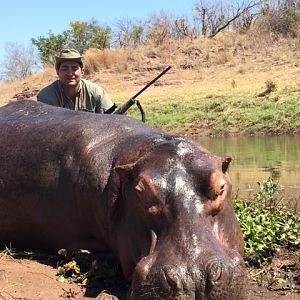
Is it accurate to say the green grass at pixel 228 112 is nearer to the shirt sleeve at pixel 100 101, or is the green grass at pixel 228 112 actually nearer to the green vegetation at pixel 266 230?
the shirt sleeve at pixel 100 101

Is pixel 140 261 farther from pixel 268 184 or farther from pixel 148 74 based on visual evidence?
pixel 148 74

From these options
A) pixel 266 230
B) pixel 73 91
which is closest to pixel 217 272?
pixel 266 230

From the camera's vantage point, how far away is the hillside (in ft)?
59.3

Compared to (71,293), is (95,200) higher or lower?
higher

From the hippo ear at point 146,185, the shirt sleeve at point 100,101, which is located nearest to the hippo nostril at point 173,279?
the hippo ear at point 146,185

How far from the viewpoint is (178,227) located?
2.75m

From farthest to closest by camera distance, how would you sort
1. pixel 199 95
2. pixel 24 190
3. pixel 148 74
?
pixel 148 74 → pixel 199 95 → pixel 24 190

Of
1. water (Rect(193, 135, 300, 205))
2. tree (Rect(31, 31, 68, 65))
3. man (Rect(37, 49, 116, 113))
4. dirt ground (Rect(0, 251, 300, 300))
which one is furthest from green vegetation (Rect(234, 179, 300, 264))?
tree (Rect(31, 31, 68, 65))

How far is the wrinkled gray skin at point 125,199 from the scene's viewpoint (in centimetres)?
261

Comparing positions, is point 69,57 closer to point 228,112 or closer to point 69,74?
point 69,74

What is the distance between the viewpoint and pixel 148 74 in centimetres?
2902

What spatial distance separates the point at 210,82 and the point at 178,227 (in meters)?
22.4

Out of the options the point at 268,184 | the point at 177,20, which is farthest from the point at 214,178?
the point at 177,20

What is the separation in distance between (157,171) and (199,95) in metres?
19.2
